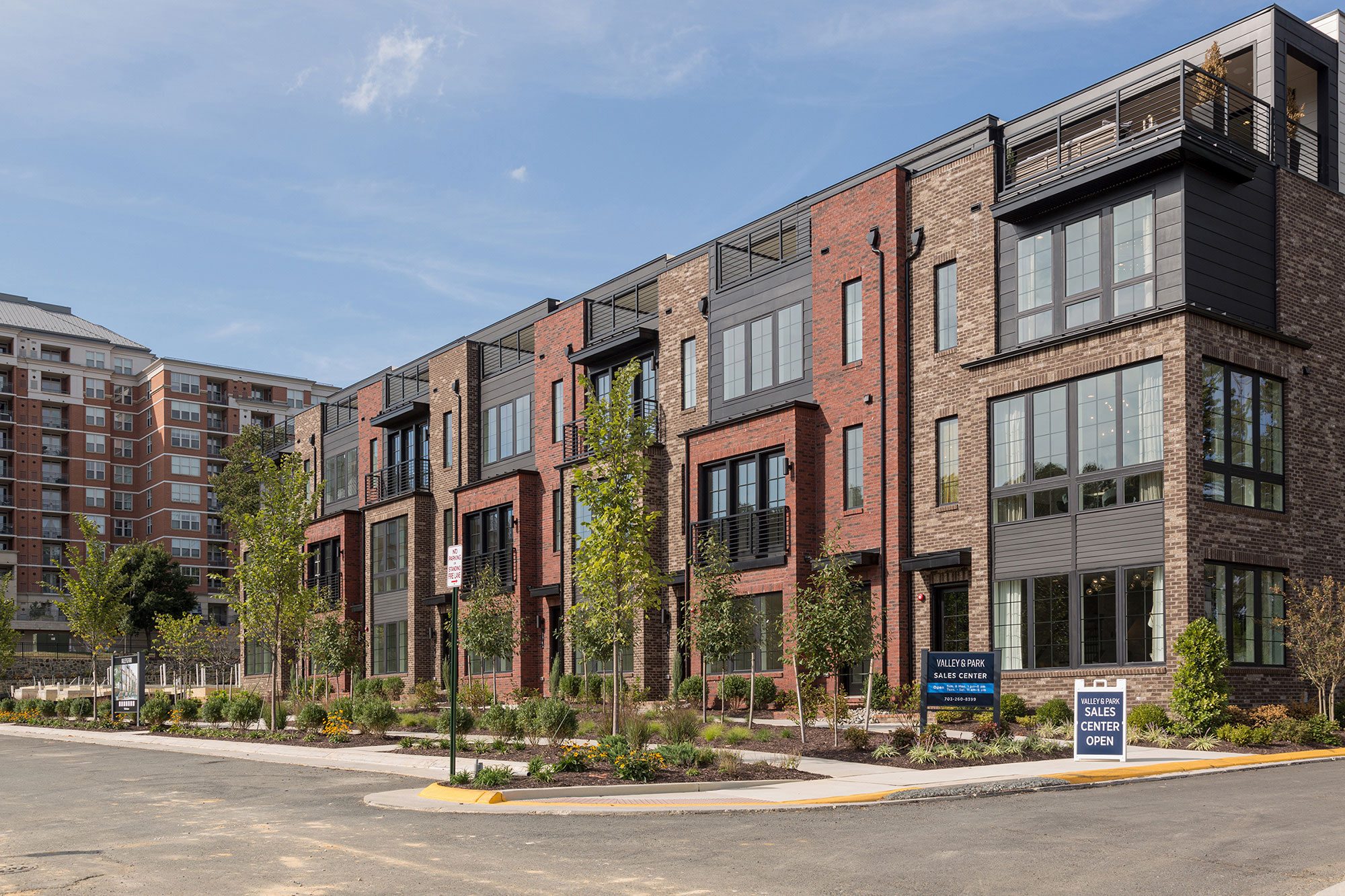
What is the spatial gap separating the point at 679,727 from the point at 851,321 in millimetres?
13614

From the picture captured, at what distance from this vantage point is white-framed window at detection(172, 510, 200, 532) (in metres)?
105

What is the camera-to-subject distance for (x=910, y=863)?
1085cm

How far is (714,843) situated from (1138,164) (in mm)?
17915

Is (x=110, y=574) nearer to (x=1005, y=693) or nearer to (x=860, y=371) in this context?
(x=860, y=371)

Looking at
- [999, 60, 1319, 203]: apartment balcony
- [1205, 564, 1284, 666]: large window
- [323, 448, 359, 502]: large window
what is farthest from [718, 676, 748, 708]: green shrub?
[323, 448, 359, 502]: large window

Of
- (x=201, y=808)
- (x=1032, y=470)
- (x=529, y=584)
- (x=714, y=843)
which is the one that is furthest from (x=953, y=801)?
(x=529, y=584)

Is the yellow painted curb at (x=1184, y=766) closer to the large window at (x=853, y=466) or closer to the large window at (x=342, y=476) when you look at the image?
the large window at (x=853, y=466)

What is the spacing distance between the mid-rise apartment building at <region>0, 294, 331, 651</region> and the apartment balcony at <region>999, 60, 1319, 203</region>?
8826 centimetres

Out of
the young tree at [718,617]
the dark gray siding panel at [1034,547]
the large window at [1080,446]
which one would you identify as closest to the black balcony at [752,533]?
the young tree at [718,617]

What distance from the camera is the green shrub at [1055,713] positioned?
23.7m

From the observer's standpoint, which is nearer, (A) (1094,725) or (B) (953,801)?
(B) (953,801)

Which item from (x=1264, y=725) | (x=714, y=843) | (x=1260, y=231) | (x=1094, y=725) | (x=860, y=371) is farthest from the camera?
(x=860, y=371)

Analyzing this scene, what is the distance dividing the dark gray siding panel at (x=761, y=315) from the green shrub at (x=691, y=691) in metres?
7.67

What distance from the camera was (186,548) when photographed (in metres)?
105
